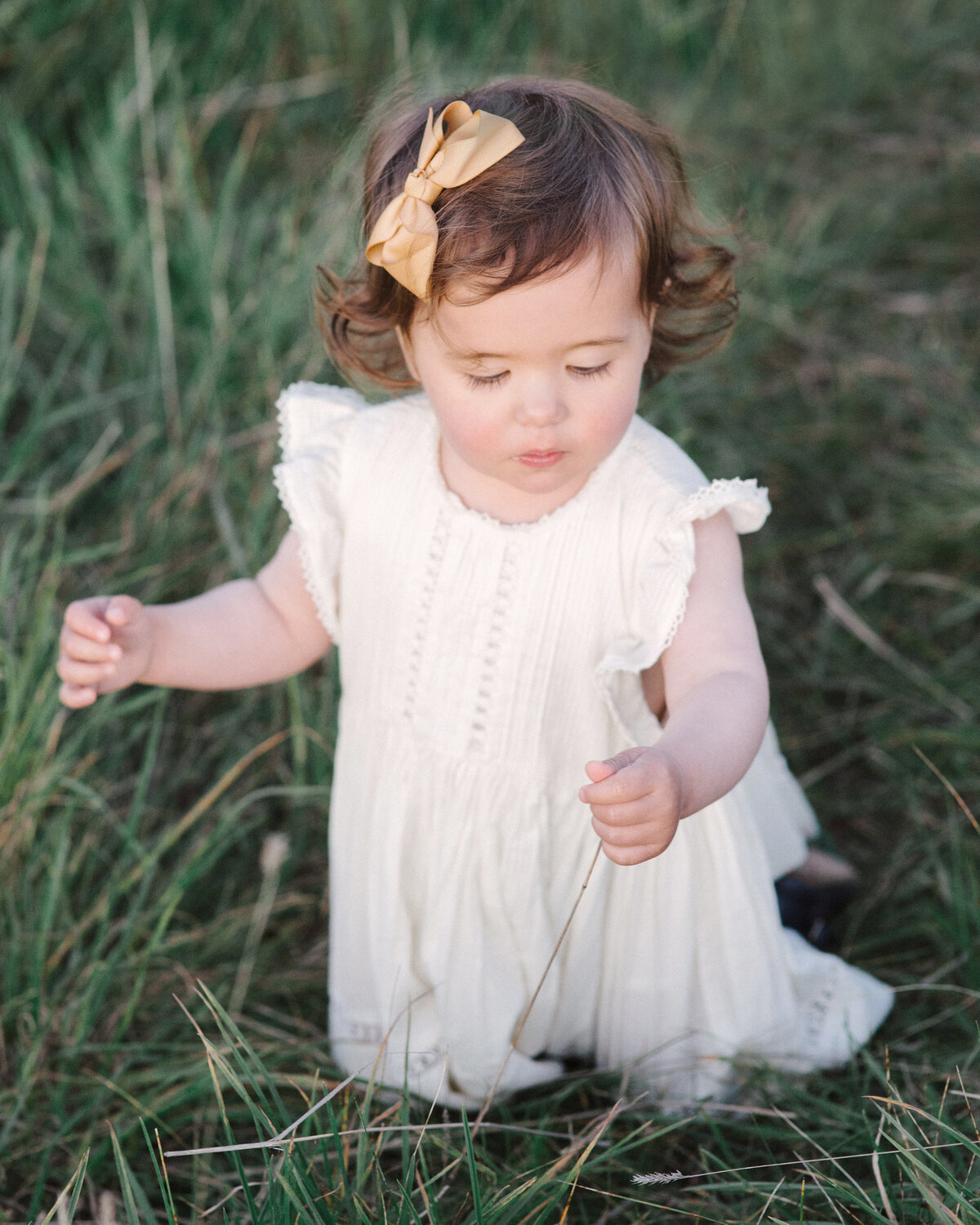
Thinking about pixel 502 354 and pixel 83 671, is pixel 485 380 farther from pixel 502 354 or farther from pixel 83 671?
pixel 83 671

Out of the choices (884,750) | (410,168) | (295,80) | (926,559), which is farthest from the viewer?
(295,80)

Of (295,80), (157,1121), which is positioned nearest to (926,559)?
(157,1121)

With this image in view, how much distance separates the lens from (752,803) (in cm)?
161

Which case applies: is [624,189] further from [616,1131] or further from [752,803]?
[616,1131]

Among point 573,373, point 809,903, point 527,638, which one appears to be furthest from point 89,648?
point 809,903

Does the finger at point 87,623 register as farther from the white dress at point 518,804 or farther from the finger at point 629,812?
the finger at point 629,812

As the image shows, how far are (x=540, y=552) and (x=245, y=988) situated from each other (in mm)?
762

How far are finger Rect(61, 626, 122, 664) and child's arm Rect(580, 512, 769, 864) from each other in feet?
1.80

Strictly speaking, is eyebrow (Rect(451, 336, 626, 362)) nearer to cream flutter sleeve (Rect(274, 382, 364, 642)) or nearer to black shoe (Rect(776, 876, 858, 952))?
cream flutter sleeve (Rect(274, 382, 364, 642))

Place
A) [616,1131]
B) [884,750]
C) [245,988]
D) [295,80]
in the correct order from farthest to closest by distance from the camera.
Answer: [295,80] → [884,750] → [245,988] → [616,1131]

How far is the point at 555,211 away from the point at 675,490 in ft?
1.10

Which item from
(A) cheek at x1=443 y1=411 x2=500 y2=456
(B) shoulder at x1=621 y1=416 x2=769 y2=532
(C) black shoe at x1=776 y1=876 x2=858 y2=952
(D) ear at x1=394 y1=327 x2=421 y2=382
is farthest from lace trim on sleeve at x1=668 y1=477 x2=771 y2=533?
(C) black shoe at x1=776 y1=876 x2=858 y2=952

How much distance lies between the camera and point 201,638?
144 centimetres

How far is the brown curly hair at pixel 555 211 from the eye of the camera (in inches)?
44.8
